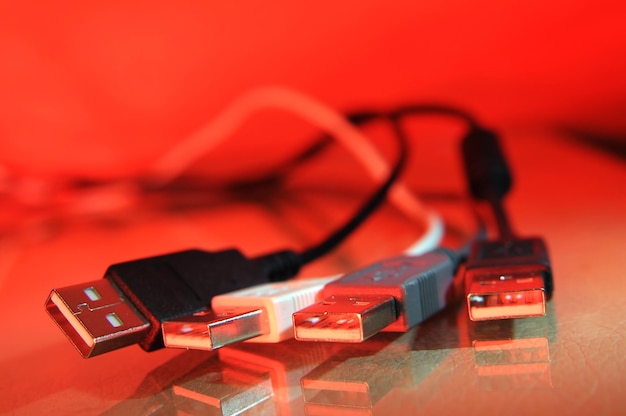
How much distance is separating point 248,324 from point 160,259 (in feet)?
0.28

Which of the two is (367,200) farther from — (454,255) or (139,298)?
(139,298)

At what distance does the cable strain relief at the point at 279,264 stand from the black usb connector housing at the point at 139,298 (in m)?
0.04

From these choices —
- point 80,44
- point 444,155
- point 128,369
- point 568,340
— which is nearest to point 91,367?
point 128,369

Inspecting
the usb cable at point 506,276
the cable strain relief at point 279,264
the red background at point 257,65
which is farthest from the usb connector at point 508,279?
the red background at point 257,65

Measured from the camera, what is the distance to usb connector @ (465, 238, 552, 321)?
356 mm

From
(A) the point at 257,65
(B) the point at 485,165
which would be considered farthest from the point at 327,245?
(A) the point at 257,65

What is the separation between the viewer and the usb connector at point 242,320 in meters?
0.35

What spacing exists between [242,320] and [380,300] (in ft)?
0.23

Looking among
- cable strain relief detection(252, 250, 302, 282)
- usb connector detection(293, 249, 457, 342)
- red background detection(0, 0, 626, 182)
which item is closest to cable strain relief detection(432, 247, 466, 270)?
usb connector detection(293, 249, 457, 342)

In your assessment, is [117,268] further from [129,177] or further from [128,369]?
[129,177]

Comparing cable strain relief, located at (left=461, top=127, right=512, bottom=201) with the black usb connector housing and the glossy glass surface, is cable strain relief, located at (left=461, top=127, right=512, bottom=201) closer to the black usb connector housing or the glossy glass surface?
the glossy glass surface

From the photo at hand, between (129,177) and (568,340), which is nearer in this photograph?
(568,340)

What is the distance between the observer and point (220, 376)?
0.37 metres

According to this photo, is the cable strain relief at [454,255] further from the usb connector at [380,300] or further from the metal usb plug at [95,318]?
the metal usb plug at [95,318]
